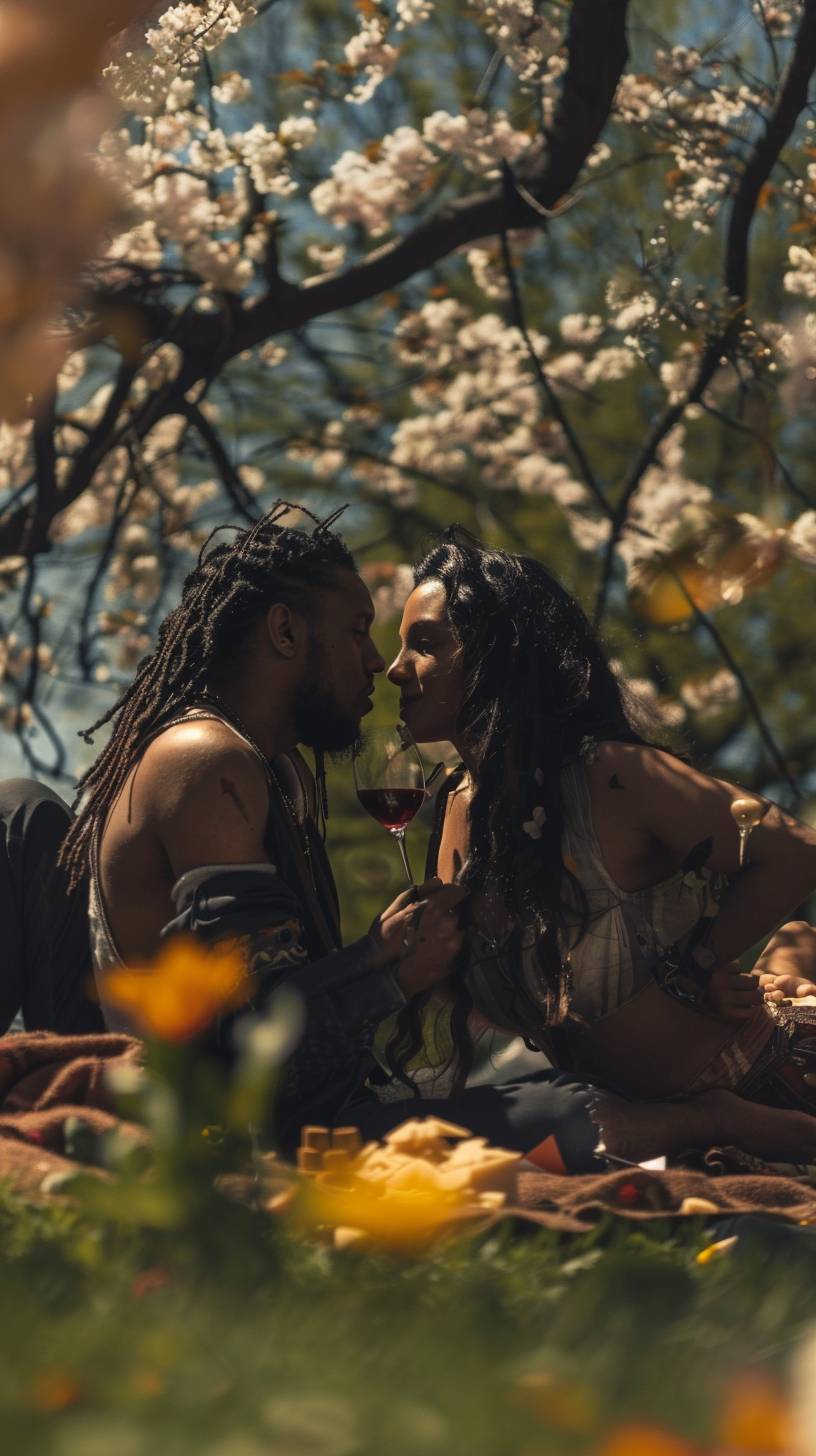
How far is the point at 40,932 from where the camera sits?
11.5ft

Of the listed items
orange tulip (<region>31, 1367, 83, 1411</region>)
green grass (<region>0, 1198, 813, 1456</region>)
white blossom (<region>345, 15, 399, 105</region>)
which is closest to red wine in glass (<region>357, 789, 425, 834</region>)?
green grass (<region>0, 1198, 813, 1456</region>)

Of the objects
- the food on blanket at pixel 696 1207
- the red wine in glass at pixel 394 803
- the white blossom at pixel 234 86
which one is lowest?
the food on blanket at pixel 696 1207

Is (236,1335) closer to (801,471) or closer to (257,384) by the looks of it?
(257,384)

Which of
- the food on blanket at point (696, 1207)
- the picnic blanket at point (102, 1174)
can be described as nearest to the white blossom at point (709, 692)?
the picnic blanket at point (102, 1174)

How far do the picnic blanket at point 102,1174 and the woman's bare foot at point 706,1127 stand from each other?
10 centimetres

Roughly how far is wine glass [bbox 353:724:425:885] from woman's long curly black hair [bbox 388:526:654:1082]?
14 centimetres

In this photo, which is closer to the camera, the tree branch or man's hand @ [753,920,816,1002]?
man's hand @ [753,920,816,1002]

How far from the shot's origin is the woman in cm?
319

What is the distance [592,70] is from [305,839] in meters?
2.75

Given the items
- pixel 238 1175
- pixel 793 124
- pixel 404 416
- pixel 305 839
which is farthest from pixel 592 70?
pixel 404 416

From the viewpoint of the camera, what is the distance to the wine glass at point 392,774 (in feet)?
11.0

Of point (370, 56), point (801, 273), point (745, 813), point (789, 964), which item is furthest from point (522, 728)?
point (370, 56)

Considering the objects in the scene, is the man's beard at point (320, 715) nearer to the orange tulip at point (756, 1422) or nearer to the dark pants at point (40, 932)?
the dark pants at point (40, 932)

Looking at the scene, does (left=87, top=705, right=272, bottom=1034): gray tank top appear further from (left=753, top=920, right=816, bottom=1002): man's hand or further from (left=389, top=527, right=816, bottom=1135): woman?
(left=753, top=920, right=816, bottom=1002): man's hand
